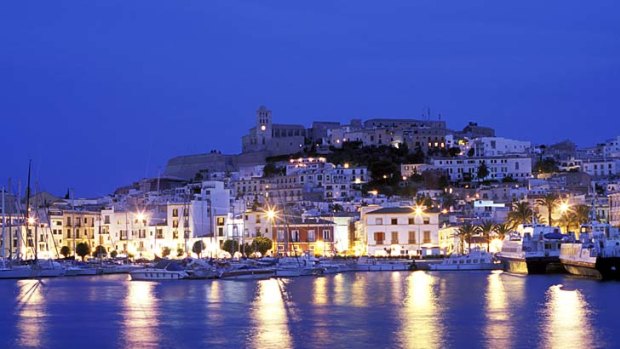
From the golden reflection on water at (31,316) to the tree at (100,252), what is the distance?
87.8 feet

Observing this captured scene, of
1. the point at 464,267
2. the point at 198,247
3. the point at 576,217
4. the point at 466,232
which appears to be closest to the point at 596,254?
the point at 464,267

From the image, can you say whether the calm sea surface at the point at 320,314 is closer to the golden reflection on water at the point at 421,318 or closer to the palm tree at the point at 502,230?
the golden reflection on water at the point at 421,318

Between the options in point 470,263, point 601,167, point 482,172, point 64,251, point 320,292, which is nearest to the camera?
point 320,292

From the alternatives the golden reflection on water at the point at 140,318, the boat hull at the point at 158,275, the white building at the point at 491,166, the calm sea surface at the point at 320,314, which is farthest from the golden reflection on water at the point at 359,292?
the white building at the point at 491,166

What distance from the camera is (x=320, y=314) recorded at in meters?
42.2

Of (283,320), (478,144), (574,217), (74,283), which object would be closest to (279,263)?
(74,283)

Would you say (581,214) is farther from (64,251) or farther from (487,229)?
(64,251)

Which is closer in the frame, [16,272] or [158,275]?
[158,275]

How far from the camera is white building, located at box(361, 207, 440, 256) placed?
85750 mm

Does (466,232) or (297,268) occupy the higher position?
(466,232)

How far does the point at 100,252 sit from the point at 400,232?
25.2 m

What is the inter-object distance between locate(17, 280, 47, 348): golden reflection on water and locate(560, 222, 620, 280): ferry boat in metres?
29.6

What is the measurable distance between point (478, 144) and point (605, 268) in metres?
88.4

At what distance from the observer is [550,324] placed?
37688 millimetres
